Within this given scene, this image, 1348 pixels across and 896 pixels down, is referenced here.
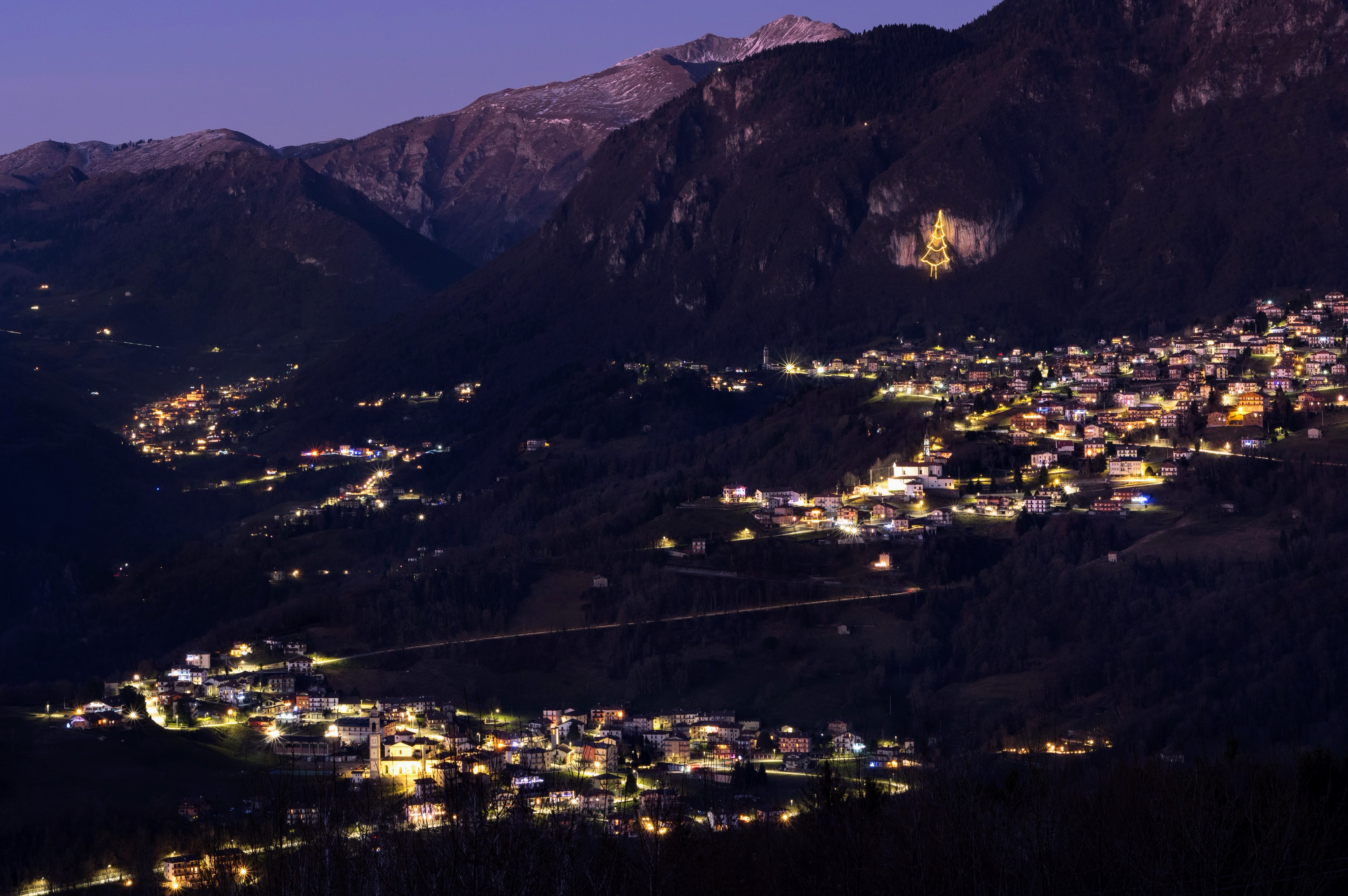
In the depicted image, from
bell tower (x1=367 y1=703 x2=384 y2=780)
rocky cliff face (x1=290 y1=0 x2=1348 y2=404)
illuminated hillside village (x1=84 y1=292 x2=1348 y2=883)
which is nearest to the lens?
bell tower (x1=367 y1=703 x2=384 y2=780)

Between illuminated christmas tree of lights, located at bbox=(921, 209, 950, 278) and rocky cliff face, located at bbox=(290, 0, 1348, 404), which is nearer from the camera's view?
rocky cliff face, located at bbox=(290, 0, 1348, 404)

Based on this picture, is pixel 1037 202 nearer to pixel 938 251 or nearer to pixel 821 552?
pixel 938 251

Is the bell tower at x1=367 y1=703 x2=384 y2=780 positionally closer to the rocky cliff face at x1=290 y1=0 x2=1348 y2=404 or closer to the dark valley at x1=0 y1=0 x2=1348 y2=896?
the dark valley at x1=0 y1=0 x2=1348 y2=896

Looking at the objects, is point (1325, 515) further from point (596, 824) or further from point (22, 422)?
point (22, 422)

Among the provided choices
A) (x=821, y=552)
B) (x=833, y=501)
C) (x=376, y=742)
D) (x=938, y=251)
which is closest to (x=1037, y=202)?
(x=938, y=251)

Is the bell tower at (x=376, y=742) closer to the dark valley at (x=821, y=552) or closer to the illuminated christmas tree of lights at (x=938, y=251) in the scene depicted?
the dark valley at (x=821, y=552)

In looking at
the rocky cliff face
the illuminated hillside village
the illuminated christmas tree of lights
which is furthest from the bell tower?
the illuminated christmas tree of lights

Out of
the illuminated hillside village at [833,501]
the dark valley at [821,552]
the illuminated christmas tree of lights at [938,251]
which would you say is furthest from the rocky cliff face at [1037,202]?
the illuminated hillside village at [833,501]

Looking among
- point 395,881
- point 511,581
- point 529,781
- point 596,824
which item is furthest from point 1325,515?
point 395,881
